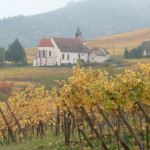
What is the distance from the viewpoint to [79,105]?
15.6 meters

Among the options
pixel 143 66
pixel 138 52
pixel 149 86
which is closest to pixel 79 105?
pixel 143 66

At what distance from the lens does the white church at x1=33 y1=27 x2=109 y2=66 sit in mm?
122938

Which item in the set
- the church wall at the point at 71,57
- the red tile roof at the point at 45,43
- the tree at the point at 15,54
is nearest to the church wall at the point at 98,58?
the church wall at the point at 71,57

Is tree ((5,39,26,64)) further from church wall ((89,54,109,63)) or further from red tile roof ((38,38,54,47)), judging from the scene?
church wall ((89,54,109,63))

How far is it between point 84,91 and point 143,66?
2.88 meters

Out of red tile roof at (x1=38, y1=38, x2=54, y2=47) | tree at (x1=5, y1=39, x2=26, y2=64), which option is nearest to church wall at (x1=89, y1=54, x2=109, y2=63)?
red tile roof at (x1=38, y1=38, x2=54, y2=47)

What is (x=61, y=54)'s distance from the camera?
122875mm

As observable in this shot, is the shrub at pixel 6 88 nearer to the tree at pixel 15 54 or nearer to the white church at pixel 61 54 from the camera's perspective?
the tree at pixel 15 54

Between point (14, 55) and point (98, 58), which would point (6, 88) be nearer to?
point (14, 55)

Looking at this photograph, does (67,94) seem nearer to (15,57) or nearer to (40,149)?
(40,149)

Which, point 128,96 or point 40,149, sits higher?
point 128,96

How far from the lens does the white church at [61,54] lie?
122938mm

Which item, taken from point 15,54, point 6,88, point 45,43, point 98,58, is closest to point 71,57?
point 98,58

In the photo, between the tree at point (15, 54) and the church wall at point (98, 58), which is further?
the church wall at point (98, 58)
